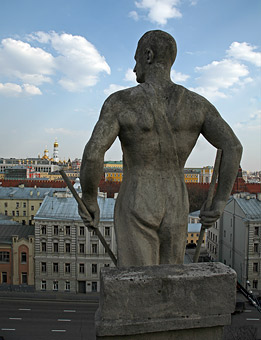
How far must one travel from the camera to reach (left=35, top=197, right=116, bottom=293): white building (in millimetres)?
30109

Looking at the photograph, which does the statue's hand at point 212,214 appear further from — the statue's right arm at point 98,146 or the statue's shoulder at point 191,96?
the statue's right arm at point 98,146

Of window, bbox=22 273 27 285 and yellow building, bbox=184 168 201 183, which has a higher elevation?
yellow building, bbox=184 168 201 183

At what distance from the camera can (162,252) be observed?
11.8 feet

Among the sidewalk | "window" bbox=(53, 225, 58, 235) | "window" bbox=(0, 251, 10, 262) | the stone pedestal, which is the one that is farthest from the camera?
"window" bbox=(0, 251, 10, 262)

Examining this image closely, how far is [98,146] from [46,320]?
86.7 feet

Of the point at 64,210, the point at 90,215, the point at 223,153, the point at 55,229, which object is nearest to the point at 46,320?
the point at 55,229

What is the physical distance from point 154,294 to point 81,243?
28829 millimetres

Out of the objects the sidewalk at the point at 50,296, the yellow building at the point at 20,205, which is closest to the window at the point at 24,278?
the sidewalk at the point at 50,296

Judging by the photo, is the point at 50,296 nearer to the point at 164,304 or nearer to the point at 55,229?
the point at 55,229

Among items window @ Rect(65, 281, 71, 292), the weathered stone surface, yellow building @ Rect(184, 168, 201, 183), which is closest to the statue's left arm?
the weathered stone surface

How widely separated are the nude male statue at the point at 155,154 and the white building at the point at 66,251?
87.2 feet

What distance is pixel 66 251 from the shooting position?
30453 millimetres

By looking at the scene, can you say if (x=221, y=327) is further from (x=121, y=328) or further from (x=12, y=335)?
(x=12, y=335)

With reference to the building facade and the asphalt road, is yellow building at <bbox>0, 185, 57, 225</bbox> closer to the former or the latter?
the building facade
